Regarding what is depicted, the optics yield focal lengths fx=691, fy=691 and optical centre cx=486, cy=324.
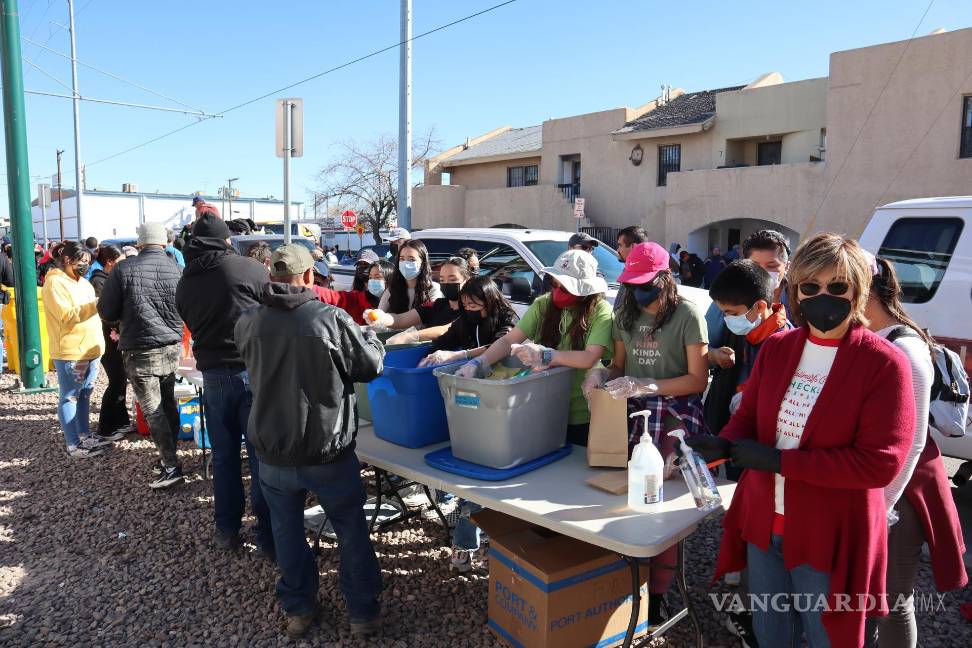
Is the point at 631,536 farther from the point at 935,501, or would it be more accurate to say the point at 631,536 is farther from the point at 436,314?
the point at 436,314

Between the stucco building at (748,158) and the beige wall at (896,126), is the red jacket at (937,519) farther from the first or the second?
the beige wall at (896,126)

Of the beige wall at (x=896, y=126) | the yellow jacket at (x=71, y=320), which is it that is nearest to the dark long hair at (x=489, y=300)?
the yellow jacket at (x=71, y=320)

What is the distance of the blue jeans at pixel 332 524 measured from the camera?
302 cm

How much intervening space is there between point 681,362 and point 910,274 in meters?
2.56

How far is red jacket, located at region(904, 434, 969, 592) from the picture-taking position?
231cm

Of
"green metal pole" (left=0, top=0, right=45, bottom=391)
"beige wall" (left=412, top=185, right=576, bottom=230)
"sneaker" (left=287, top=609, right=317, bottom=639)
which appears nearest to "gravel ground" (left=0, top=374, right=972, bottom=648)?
"sneaker" (left=287, top=609, right=317, bottom=639)

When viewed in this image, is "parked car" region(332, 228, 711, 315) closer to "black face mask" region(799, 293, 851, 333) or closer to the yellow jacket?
the yellow jacket

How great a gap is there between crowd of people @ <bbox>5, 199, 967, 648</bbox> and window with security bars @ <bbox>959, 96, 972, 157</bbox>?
14801 mm

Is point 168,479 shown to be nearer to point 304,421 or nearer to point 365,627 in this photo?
point 365,627

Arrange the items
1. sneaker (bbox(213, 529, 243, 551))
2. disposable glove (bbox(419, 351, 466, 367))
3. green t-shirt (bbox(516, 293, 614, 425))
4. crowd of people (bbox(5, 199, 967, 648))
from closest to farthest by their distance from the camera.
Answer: crowd of people (bbox(5, 199, 967, 648)), green t-shirt (bbox(516, 293, 614, 425)), disposable glove (bbox(419, 351, 466, 367)), sneaker (bbox(213, 529, 243, 551))

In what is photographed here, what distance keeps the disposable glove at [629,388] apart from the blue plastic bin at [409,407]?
0.88 meters

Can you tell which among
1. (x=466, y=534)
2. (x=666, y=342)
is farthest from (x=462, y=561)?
(x=666, y=342)

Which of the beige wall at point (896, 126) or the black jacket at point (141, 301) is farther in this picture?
the beige wall at point (896, 126)

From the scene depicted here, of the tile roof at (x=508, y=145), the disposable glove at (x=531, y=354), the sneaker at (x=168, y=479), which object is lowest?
the sneaker at (x=168, y=479)
